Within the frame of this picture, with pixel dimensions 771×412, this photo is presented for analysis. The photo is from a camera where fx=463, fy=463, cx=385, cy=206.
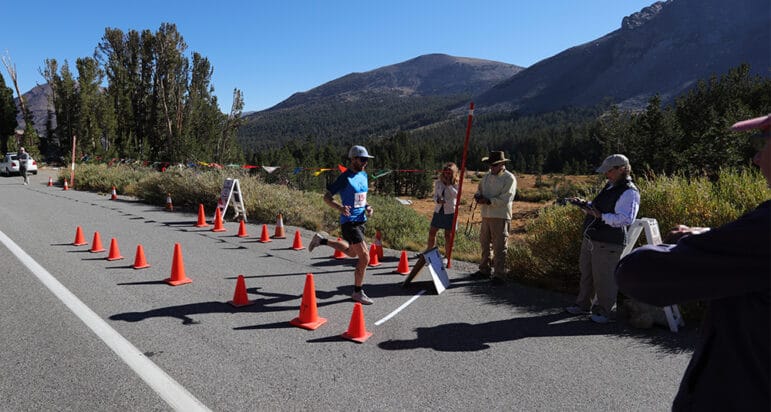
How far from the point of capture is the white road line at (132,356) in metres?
3.38

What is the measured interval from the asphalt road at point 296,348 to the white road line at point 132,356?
2cm

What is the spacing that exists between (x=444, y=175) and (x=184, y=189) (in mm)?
10382

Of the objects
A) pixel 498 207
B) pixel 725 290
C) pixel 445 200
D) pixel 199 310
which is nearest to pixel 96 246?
pixel 199 310

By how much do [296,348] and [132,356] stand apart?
1.41 metres

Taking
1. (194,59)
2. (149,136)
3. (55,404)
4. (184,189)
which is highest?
(194,59)

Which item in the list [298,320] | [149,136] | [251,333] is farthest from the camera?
[149,136]

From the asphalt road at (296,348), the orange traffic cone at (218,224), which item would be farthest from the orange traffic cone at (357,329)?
the orange traffic cone at (218,224)

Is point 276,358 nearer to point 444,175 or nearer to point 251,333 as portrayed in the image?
point 251,333

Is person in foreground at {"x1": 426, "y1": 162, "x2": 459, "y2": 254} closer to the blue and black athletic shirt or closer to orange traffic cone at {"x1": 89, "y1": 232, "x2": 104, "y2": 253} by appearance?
the blue and black athletic shirt

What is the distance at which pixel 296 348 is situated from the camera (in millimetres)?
4348

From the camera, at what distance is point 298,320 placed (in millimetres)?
5008

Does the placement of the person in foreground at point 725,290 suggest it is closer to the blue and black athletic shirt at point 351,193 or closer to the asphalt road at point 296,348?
the asphalt road at point 296,348

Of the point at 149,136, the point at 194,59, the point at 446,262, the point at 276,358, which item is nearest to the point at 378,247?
the point at 446,262

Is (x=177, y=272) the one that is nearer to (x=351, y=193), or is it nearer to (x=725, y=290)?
(x=351, y=193)
